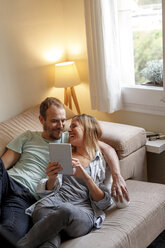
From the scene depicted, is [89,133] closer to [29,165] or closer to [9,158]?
[29,165]

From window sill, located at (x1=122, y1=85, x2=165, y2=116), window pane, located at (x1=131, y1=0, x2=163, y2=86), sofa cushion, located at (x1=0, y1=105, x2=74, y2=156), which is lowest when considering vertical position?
sofa cushion, located at (x1=0, y1=105, x2=74, y2=156)

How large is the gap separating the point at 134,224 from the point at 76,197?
0.39 m

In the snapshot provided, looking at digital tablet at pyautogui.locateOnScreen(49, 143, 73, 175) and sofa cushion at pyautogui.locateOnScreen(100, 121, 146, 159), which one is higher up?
digital tablet at pyautogui.locateOnScreen(49, 143, 73, 175)

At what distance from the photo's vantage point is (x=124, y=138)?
261 cm

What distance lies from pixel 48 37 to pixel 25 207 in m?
1.74

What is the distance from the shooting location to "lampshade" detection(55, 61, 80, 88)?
3.23 metres

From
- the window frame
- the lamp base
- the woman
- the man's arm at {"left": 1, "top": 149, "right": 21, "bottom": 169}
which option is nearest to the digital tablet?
the woman

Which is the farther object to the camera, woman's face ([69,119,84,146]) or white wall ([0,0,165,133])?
white wall ([0,0,165,133])

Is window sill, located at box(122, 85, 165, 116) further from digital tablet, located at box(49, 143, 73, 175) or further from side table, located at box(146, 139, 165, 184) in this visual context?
digital tablet, located at box(49, 143, 73, 175)

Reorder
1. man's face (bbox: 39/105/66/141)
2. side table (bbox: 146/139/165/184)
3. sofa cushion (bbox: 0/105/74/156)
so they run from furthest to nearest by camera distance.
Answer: side table (bbox: 146/139/165/184), sofa cushion (bbox: 0/105/74/156), man's face (bbox: 39/105/66/141)

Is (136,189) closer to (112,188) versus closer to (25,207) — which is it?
(112,188)

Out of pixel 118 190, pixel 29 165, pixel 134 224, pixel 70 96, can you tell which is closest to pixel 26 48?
pixel 70 96

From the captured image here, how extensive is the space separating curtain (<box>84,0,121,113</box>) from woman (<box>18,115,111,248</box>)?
73 centimetres

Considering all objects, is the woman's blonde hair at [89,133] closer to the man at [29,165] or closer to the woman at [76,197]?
the woman at [76,197]
